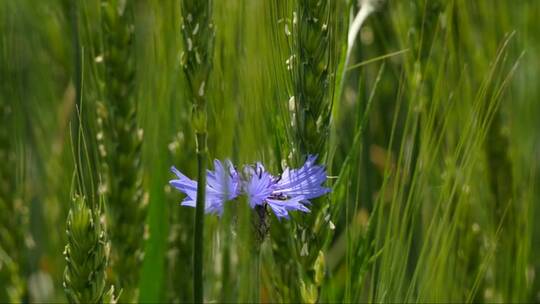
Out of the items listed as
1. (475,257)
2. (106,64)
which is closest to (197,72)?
(106,64)

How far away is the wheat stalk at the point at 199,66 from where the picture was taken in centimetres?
63

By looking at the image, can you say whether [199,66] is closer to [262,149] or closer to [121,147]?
[262,149]

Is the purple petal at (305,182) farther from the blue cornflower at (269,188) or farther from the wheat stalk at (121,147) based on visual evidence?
the wheat stalk at (121,147)

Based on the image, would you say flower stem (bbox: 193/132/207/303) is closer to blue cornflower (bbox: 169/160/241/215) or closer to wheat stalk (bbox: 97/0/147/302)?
blue cornflower (bbox: 169/160/241/215)

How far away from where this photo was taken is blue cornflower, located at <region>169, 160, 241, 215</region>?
0.64 meters

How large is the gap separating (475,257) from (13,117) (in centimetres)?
60

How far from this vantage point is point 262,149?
83cm

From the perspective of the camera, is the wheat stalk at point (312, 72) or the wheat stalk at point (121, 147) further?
the wheat stalk at point (121, 147)

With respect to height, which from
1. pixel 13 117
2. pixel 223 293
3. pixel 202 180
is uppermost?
pixel 13 117

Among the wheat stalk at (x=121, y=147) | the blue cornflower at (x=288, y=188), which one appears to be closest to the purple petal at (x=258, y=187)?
the blue cornflower at (x=288, y=188)

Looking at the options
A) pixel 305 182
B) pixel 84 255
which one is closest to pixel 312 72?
pixel 305 182

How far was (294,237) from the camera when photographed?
74cm

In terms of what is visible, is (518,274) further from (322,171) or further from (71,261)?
(71,261)

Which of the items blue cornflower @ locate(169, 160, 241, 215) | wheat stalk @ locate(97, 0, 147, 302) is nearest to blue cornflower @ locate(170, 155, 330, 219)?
blue cornflower @ locate(169, 160, 241, 215)
